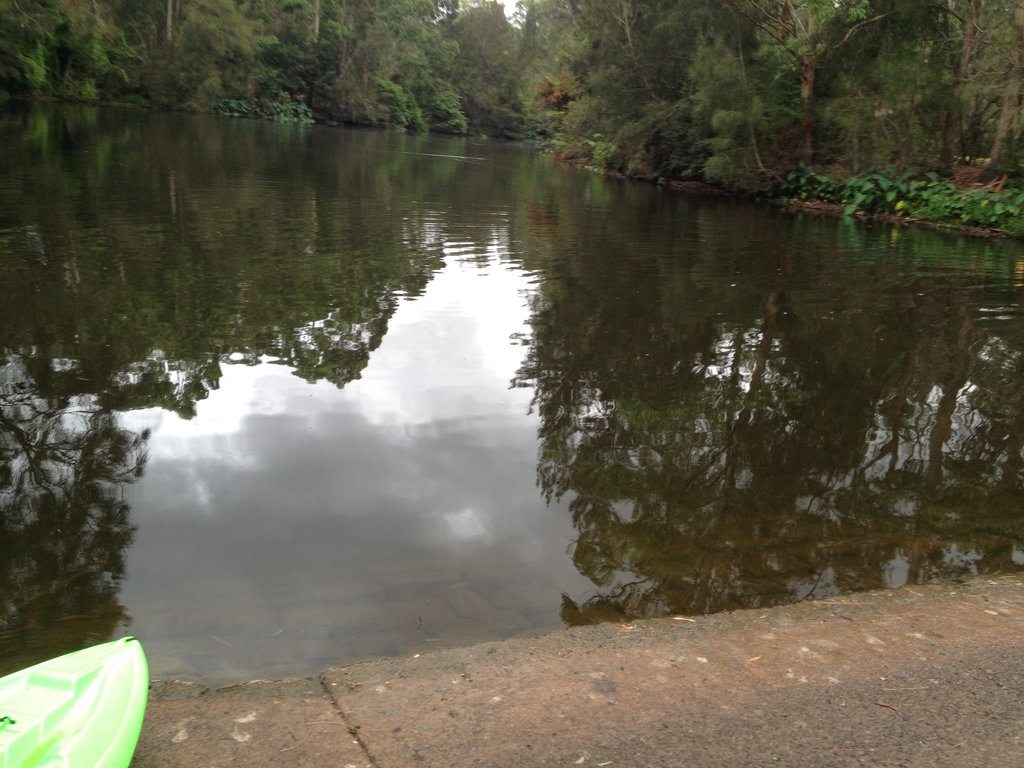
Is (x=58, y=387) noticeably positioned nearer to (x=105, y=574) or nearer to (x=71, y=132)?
(x=105, y=574)

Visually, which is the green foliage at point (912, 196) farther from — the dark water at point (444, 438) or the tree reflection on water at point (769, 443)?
the tree reflection on water at point (769, 443)

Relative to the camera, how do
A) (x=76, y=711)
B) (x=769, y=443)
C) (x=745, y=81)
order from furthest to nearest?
(x=745, y=81)
(x=769, y=443)
(x=76, y=711)

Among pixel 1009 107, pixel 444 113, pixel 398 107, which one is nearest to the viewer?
pixel 1009 107

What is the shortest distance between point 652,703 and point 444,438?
10.7 ft

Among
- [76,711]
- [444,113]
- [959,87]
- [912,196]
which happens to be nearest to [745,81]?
[959,87]

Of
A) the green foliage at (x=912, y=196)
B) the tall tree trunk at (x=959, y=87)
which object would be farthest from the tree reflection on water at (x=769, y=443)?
the tall tree trunk at (x=959, y=87)

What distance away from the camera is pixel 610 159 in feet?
123

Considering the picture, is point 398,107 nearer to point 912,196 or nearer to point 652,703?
point 912,196

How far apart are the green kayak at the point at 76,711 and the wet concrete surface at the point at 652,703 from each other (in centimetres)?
20

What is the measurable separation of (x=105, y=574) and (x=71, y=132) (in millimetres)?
27222

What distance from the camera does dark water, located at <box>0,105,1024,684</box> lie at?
4.18m

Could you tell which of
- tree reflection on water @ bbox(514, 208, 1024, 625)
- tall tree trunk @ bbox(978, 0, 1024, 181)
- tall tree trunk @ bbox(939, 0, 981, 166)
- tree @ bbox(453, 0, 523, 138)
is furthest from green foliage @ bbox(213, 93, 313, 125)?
tree reflection on water @ bbox(514, 208, 1024, 625)

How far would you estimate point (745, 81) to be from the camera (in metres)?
25.0

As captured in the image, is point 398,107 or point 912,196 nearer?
point 912,196
